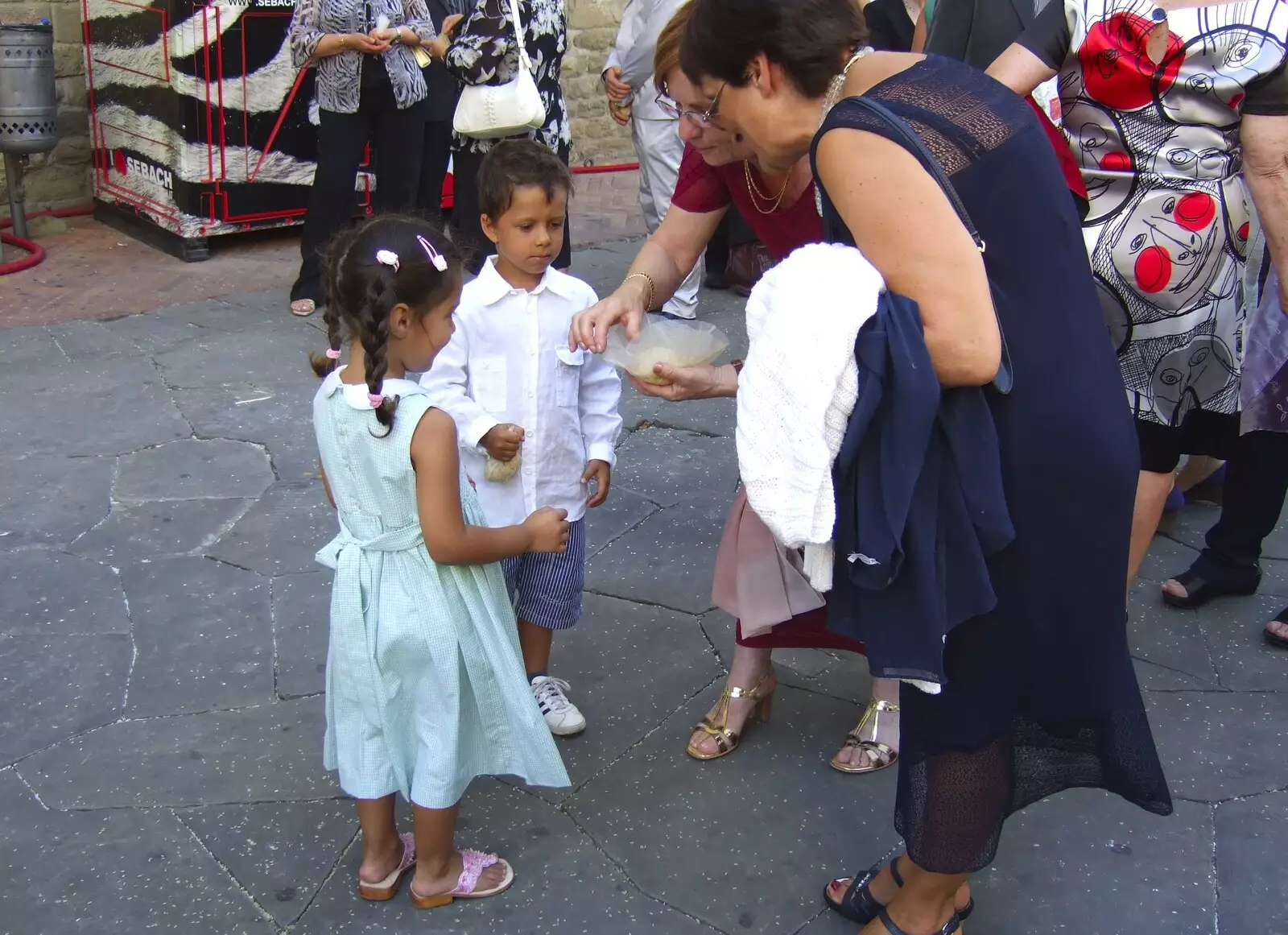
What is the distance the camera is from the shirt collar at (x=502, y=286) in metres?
2.75

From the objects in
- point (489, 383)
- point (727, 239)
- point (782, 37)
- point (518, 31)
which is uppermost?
point (782, 37)

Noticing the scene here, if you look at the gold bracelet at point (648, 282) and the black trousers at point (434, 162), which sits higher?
the gold bracelet at point (648, 282)

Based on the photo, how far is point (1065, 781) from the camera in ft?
7.09

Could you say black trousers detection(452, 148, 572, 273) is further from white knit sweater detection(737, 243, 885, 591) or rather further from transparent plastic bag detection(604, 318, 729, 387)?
white knit sweater detection(737, 243, 885, 591)

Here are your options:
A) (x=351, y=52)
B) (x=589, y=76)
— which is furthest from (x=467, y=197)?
(x=589, y=76)

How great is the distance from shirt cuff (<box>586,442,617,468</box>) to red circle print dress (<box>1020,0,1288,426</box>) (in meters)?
1.17

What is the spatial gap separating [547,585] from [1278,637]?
6.56 feet

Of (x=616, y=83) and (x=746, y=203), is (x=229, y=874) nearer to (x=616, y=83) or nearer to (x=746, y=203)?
(x=746, y=203)

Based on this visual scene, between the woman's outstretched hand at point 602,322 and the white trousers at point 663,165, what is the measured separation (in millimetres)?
3308

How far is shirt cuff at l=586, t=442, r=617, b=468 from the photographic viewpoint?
288cm

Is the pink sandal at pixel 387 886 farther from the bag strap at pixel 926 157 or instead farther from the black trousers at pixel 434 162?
the black trousers at pixel 434 162

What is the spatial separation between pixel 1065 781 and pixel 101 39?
642 centimetres

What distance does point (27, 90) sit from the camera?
6.03 metres

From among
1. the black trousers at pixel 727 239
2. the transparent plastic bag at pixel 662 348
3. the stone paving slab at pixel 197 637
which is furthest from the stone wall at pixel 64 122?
the transparent plastic bag at pixel 662 348
